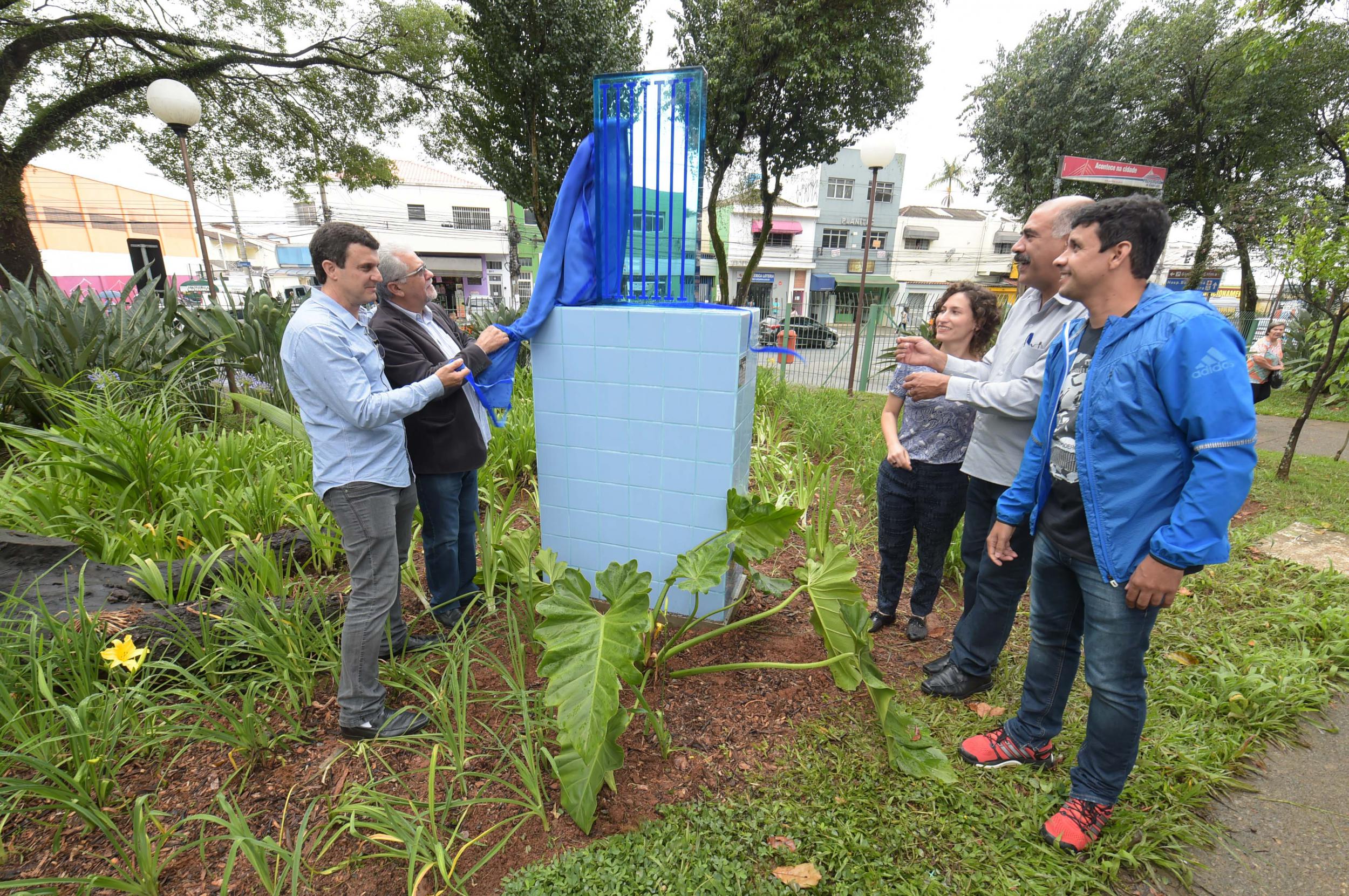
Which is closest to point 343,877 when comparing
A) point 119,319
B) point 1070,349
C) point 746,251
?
point 1070,349

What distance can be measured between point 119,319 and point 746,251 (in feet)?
100

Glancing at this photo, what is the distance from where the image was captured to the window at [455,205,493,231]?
29.2 metres

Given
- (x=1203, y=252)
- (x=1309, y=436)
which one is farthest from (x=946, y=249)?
(x=1309, y=436)

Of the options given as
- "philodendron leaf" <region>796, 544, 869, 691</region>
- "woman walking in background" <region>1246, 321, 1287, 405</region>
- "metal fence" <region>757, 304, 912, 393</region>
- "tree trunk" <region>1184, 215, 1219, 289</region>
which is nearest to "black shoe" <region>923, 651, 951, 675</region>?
"philodendron leaf" <region>796, 544, 869, 691</region>

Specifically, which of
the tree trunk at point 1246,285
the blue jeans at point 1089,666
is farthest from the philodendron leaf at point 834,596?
the tree trunk at point 1246,285

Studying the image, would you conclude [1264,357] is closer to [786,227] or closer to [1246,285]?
[1246,285]

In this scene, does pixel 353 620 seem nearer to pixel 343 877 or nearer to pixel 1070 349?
pixel 343 877

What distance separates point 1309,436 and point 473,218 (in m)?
31.2

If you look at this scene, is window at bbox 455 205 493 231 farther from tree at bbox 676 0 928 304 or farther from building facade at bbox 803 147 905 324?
tree at bbox 676 0 928 304

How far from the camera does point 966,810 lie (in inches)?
70.2

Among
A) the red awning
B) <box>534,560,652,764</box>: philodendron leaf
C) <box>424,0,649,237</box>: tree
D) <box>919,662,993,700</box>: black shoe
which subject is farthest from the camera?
the red awning

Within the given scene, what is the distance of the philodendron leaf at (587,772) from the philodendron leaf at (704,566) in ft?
1.55

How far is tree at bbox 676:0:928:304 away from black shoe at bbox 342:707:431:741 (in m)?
9.59

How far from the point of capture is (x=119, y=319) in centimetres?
399
